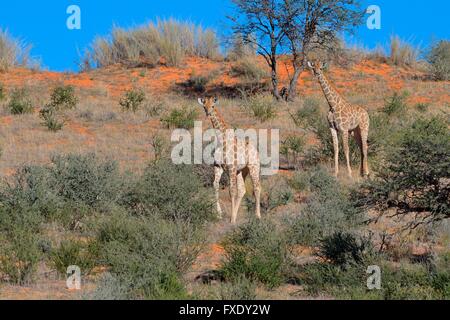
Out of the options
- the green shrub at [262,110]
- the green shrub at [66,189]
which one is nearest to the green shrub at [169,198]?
the green shrub at [66,189]

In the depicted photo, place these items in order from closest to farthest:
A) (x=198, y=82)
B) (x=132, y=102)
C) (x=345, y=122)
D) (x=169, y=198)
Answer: (x=169, y=198), (x=345, y=122), (x=132, y=102), (x=198, y=82)

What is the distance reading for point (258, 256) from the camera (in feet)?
32.7

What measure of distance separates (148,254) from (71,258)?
1.11m

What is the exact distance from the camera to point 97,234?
1147 cm

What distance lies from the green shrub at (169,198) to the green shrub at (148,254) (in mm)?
1833

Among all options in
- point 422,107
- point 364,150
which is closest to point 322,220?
point 364,150

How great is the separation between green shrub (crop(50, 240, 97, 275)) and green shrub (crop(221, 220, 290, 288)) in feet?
5.40

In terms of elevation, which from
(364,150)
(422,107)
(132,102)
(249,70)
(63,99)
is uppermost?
(249,70)

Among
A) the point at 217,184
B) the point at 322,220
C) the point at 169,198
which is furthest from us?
the point at 217,184

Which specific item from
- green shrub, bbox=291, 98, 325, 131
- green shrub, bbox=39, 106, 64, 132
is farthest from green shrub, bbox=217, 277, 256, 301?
green shrub, bbox=39, 106, 64, 132

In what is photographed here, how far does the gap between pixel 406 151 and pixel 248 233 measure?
104 inches

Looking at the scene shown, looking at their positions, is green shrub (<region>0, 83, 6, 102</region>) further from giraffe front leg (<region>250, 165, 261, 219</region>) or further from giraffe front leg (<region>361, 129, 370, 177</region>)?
giraffe front leg (<region>250, 165, 261, 219</region>)

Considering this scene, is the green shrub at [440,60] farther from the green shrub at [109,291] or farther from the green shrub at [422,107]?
the green shrub at [109,291]

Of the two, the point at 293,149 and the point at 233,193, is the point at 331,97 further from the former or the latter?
the point at 233,193
